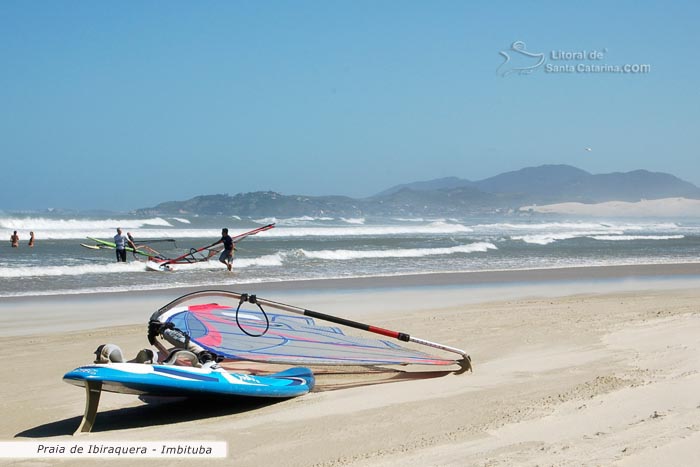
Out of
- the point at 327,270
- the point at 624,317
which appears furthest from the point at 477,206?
the point at 624,317

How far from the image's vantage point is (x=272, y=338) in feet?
21.8

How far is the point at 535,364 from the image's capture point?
6480mm

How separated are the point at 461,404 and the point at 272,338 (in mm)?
2102

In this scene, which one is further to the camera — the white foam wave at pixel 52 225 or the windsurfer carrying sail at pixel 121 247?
the white foam wave at pixel 52 225

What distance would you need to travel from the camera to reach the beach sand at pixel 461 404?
410cm

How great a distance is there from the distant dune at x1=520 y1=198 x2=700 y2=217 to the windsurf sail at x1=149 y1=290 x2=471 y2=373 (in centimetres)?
10907

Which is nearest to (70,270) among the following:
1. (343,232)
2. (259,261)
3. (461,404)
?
(259,261)

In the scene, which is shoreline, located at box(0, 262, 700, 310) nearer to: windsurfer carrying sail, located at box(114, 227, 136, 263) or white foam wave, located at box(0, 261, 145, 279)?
white foam wave, located at box(0, 261, 145, 279)

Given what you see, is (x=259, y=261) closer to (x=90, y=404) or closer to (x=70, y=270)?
(x=70, y=270)

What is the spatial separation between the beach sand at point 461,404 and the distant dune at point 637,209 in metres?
107
